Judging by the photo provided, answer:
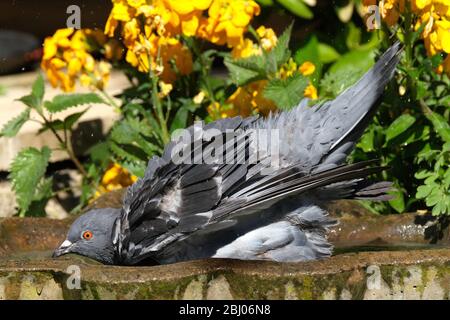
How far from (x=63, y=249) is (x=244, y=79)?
127 cm

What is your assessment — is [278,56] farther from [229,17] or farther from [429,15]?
[429,15]

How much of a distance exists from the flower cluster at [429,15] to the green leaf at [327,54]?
1.37 meters

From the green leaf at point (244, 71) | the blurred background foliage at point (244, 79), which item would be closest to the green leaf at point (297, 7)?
the blurred background foliage at point (244, 79)

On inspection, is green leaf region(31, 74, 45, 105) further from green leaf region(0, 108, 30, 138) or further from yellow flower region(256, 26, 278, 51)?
yellow flower region(256, 26, 278, 51)

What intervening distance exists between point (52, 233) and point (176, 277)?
1433 mm

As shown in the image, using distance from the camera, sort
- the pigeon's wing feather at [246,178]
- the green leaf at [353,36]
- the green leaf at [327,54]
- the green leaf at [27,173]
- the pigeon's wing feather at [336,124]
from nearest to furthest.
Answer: the pigeon's wing feather at [246,178]
the pigeon's wing feather at [336,124]
the green leaf at [27,173]
the green leaf at [327,54]
the green leaf at [353,36]

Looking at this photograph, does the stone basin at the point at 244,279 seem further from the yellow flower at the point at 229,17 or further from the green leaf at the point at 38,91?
the green leaf at the point at 38,91

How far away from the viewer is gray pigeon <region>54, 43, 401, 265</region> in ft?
12.9

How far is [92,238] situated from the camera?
431cm

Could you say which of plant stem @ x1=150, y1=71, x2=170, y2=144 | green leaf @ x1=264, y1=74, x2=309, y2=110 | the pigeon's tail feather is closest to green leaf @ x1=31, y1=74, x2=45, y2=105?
plant stem @ x1=150, y1=71, x2=170, y2=144

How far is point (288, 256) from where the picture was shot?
4164 millimetres

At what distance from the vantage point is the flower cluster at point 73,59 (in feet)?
17.5

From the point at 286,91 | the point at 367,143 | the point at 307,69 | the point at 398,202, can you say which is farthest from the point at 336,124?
the point at 307,69
